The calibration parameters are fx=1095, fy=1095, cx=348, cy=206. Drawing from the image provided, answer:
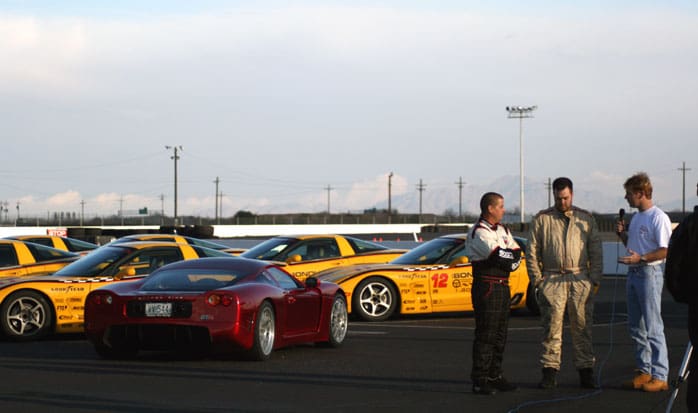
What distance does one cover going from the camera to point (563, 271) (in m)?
9.17

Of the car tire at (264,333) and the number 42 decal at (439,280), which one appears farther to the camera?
the number 42 decal at (439,280)

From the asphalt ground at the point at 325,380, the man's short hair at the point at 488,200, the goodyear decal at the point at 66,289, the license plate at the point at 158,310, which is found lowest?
the asphalt ground at the point at 325,380

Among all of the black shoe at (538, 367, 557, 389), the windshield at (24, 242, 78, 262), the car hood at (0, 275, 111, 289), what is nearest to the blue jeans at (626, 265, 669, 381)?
the black shoe at (538, 367, 557, 389)

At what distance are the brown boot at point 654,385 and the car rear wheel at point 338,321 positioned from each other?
4.51 meters

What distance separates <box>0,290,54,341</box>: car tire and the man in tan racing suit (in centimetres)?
714

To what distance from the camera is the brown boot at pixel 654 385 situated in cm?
919

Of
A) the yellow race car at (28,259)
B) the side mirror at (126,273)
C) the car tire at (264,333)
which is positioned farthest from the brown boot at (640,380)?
the yellow race car at (28,259)

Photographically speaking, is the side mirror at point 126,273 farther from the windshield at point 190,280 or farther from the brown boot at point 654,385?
the brown boot at point 654,385

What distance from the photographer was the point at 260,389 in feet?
30.9

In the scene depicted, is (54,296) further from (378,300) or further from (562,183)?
(562,183)

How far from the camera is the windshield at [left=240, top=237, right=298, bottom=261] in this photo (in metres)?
18.6

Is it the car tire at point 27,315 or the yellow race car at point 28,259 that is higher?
→ the yellow race car at point 28,259

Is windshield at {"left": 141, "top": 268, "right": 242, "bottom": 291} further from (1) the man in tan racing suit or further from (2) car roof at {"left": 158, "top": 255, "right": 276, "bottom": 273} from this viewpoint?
(1) the man in tan racing suit

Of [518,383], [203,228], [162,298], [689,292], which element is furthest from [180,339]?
[203,228]
